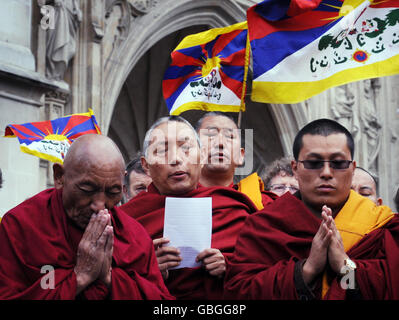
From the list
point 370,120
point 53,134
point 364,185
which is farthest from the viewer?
point 370,120

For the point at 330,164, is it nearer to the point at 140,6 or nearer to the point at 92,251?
the point at 92,251

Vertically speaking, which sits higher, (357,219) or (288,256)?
(357,219)

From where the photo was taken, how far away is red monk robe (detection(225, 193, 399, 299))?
2.31 meters

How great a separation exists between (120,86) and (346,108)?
5764mm

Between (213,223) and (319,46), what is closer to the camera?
(213,223)

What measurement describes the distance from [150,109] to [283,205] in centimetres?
1230

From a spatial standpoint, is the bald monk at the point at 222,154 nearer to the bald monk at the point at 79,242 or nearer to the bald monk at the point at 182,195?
the bald monk at the point at 182,195

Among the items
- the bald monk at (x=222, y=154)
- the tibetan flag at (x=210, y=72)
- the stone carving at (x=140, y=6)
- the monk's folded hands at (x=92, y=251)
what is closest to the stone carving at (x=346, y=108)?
the stone carving at (x=140, y=6)

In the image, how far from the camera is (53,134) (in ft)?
15.9

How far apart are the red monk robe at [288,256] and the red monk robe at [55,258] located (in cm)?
35

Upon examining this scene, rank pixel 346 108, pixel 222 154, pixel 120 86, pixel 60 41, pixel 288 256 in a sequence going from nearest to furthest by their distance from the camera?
pixel 288 256 < pixel 222 154 < pixel 60 41 < pixel 120 86 < pixel 346 108

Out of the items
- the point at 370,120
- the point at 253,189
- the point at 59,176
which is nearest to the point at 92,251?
the point at 59,176

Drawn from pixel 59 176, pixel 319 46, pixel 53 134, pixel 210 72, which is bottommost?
pixel 59 176
